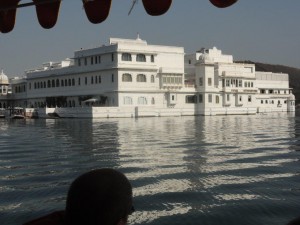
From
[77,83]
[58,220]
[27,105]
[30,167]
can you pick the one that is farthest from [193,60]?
[58,220]

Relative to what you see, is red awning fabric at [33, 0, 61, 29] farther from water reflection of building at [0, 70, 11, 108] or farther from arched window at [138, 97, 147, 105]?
water reflection of building at [0, 70, 11, 108]

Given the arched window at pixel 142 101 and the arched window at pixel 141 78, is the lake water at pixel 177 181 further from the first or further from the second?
the arched window at pixel 141 78

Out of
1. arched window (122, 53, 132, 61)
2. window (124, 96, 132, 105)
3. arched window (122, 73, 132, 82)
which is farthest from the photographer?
arched window (122, 53, 132, 61)

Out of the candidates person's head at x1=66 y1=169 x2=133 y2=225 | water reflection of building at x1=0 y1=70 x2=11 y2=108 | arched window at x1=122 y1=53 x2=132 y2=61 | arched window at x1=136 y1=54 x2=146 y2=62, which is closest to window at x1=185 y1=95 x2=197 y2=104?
arched window at x1=136 y1=54 x2=146 y2=62

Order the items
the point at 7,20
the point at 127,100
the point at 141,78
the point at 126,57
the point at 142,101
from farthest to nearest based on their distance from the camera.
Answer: the point at 141,78 → the point at 142,101 → the point at 126,57 → the point at 127,100 → the point at 7,20

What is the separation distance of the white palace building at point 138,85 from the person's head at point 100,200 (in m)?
52.7

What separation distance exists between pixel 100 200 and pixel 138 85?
196 ft

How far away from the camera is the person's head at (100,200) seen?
2287 millimetres

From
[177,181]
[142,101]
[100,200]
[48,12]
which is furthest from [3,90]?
[100,200]

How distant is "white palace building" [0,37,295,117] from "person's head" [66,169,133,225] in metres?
52.7

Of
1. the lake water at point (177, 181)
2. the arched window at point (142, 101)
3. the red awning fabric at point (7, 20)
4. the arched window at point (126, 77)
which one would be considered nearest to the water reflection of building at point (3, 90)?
the arched window at point (126, 77)

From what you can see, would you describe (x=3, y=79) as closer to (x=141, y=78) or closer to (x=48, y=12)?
(x=141, y=78)

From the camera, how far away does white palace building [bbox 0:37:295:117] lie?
2376 inches

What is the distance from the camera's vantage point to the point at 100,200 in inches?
89.7
